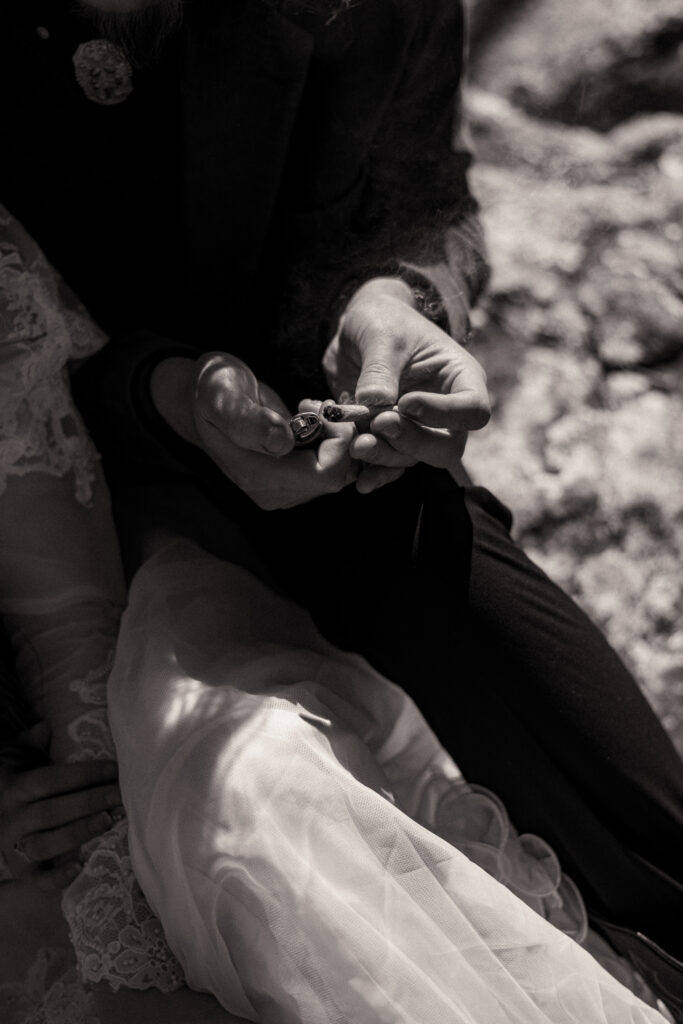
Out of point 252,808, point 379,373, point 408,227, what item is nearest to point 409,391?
point 379,373

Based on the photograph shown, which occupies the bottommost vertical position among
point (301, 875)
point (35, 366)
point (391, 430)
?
point (301, 875)

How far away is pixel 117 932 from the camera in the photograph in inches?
32.3

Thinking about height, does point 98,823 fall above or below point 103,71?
below

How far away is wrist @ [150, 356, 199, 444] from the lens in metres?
0.98

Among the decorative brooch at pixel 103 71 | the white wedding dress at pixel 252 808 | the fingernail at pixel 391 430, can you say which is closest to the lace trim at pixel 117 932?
the white wedding dress at pixel 252 808

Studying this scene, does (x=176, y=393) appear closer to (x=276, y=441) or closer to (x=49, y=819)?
(x=276, y=441)

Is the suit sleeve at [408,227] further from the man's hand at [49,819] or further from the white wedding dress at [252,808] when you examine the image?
the man's hand at [49,819]

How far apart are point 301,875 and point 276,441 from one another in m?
0.37

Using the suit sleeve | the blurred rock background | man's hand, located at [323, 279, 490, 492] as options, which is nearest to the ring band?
man's hand, located at [323, 279, 490, 492]

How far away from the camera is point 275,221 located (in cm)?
111

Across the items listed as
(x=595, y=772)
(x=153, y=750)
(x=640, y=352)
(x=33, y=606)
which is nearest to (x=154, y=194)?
(x=33, y=606)

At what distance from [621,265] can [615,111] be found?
0.38 m

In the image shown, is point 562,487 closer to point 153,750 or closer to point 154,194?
point 154,194

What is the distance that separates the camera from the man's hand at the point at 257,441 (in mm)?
834
